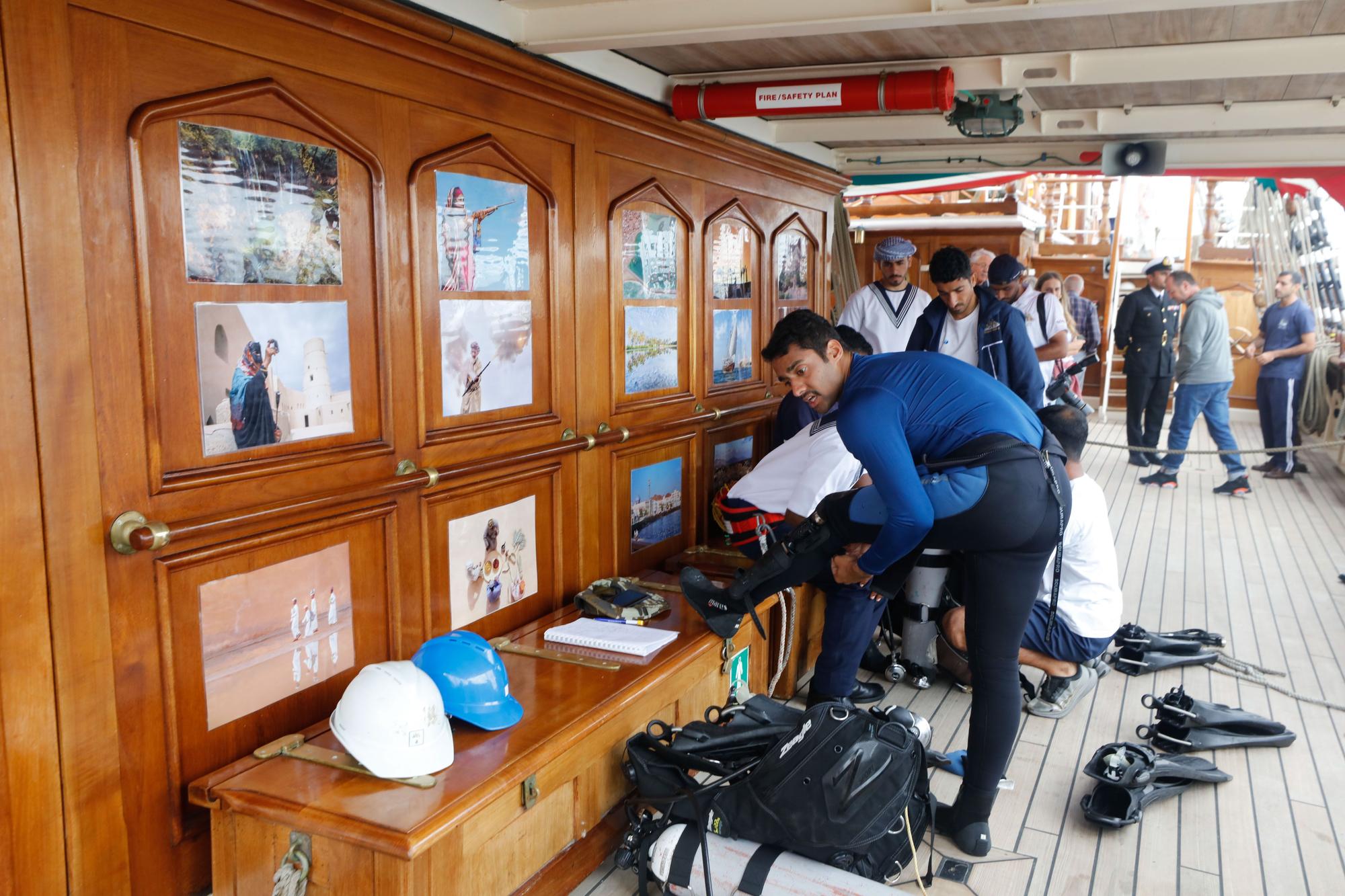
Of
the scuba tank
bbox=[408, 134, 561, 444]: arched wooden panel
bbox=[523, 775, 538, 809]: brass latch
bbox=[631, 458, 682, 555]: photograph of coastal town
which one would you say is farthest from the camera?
bbox=[631, 458, 682, 555]: photograph of coastal town

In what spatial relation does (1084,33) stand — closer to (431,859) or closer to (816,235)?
(816,235)

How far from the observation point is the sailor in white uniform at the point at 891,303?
5191 millimetres

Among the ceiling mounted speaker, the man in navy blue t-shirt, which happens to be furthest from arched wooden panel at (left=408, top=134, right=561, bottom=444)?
the man in navy blue t-shirt

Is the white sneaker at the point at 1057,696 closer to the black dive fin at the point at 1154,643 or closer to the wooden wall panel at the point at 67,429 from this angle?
the black dive fin at the point at 1154,643

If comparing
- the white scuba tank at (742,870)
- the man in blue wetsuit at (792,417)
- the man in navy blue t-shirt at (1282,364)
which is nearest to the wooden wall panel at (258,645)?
the white scuba tank at (742,870)

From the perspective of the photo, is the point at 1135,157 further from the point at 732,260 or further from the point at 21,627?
the point at 21,627

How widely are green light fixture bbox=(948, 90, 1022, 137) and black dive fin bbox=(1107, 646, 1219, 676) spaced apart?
241cm

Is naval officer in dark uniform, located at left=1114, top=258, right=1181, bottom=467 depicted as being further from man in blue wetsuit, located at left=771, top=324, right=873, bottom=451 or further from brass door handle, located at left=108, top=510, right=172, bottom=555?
brass door handle, located at left=108, top=510, right=172, bottom=555

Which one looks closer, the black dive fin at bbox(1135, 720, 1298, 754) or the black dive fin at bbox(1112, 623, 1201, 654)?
the black dive fin at bbox(1135, 720, 1298, 754)

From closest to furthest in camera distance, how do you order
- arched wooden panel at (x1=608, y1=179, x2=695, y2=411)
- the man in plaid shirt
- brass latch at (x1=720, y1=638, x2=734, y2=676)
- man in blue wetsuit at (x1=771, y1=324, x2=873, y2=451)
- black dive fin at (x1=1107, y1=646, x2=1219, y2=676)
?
brass latch at (x1=720, y1=638, x2=734, y2=676) < arched wooden panel at (x1=608, y1=179, x2=695, y2=411) < black dive fin at (x1=1107, y1=646, x2=1219, y2=676) < man in blue wetsuit at (x1=771, y1=324, x2=873, y2=451) < the man in plaid shirt

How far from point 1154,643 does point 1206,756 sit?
1.06 metres

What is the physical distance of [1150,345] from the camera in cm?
980

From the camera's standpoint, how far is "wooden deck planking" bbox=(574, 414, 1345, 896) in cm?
292

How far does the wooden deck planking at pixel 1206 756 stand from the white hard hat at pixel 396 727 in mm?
730
